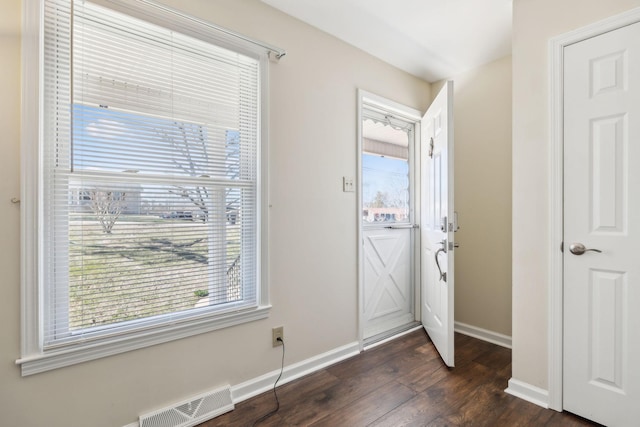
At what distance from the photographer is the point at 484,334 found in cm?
278

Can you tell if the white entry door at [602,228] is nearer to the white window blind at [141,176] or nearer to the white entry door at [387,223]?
the white entry door at [387,223]

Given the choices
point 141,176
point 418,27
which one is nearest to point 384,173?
point 418,27

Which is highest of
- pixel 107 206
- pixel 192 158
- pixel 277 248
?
pixel 192 158

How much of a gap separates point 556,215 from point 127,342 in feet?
7.82

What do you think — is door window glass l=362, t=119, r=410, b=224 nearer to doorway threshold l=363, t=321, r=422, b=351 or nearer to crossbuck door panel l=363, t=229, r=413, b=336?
crossbuck door panel l=363, t=229, r=413, b=336

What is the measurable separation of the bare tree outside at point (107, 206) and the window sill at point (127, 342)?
0.54 metres

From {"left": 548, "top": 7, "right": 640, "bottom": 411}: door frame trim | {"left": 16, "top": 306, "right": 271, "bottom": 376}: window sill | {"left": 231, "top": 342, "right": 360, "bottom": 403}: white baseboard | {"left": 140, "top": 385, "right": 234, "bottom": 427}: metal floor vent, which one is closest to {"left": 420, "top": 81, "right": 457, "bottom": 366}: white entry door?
{"left": 548, "top": 7, "right": 640, "bottom": 411}: door frame trim

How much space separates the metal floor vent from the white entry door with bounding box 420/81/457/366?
153 cm

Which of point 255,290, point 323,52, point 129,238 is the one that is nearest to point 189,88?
point 129,238

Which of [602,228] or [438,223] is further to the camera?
[438,223]

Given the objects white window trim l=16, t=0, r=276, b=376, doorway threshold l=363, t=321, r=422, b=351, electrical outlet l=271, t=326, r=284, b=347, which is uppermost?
white window trim l=16, t=0, r=276, b=376

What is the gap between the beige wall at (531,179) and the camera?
72.1 inches

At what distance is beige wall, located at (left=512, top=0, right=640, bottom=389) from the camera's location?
183cm

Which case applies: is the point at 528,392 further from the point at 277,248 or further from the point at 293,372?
the point at 277,248
